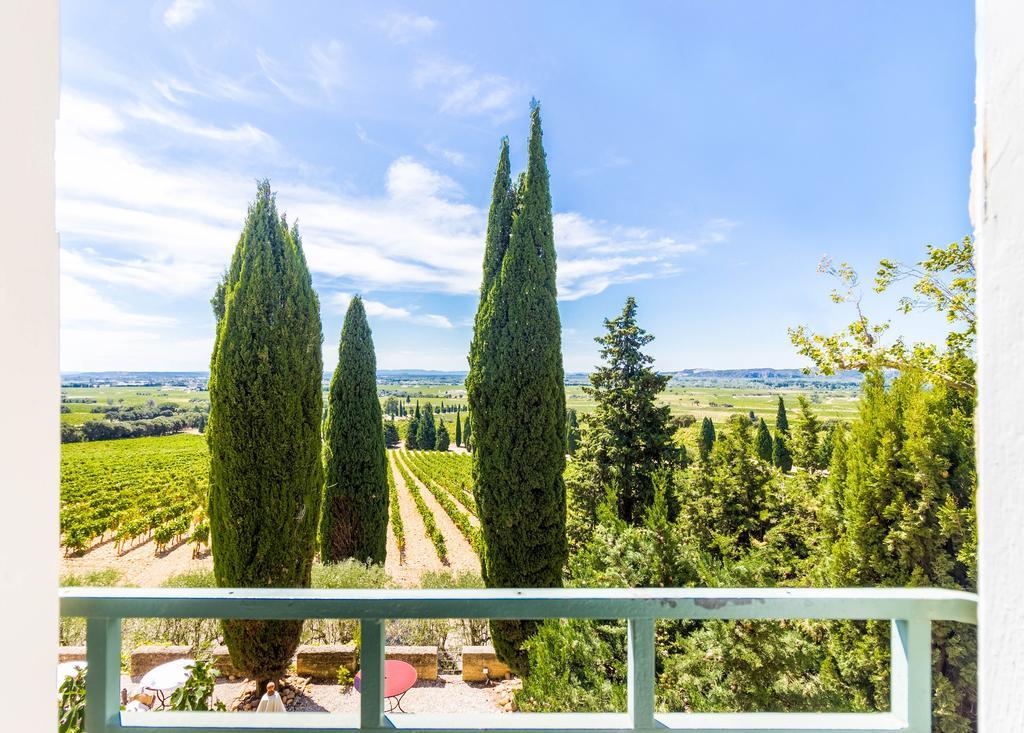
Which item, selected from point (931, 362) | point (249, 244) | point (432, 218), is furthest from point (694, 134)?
point (249, 244)

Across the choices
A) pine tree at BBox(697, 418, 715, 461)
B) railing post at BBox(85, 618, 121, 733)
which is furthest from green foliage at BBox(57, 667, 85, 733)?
pine tree at BBox(697, 418, 715, 461)

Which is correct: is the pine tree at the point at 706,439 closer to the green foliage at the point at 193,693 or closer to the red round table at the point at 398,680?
the red round table at the point at 398,680

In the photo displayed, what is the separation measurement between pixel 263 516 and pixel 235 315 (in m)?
2.47

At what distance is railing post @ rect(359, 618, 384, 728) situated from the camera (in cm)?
82

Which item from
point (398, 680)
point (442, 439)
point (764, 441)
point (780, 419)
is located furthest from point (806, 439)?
point (442, 439)

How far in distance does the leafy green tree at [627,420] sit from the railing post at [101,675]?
25.9 feet

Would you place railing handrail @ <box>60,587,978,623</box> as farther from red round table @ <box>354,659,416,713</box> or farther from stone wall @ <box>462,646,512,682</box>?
stone wall @ <box>462,646,512,682</box>

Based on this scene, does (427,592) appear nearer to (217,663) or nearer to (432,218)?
(217,663)

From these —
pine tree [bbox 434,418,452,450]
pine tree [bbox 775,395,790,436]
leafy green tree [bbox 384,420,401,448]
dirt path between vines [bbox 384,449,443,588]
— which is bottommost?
dirt path between vines [bbox 384,449,443,588]

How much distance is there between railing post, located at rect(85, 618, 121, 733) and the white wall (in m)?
0.53

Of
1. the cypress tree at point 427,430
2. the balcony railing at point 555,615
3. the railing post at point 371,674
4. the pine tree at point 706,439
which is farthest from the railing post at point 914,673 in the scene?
the cypress tree at point 427,430

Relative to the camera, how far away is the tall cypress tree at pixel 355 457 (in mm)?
7910

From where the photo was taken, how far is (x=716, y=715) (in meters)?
0.83

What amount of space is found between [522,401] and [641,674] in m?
4.86
